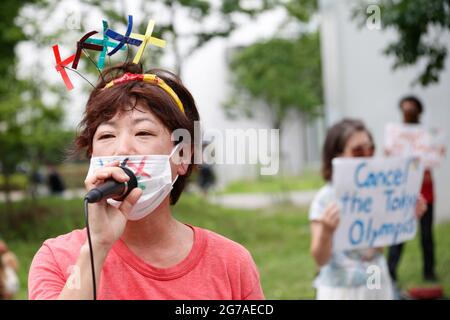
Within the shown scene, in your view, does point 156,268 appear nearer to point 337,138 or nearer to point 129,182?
point 129,182

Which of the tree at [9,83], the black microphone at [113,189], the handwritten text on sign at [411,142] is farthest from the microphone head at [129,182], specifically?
the tree at [9,83]

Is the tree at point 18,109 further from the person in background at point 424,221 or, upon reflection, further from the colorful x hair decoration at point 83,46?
the colorful x hair decoration at point 83,46

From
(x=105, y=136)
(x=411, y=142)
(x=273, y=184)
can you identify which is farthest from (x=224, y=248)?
(x=273, y=184)

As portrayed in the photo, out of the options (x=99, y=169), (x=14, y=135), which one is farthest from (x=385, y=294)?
(x=14, y=135)

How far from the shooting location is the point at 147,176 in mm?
1675

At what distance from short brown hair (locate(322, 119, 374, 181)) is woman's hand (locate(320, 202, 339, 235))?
497 millimetres

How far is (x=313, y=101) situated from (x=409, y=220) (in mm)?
12815

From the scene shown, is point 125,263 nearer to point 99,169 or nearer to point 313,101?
point 99,169

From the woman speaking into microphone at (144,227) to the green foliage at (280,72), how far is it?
44.3ft

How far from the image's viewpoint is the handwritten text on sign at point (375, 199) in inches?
137

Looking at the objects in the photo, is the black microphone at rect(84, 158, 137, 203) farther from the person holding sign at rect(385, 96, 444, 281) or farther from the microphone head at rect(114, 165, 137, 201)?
the person holding sign at rect(385, 96, 444, 281)

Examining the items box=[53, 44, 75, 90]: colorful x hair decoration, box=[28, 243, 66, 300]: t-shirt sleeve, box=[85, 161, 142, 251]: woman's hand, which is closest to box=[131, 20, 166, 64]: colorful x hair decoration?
Answer: box=[53, 44, 75, 90]: colorful x hair decoration

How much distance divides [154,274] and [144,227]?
149 mm

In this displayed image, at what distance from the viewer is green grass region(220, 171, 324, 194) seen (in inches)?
771
